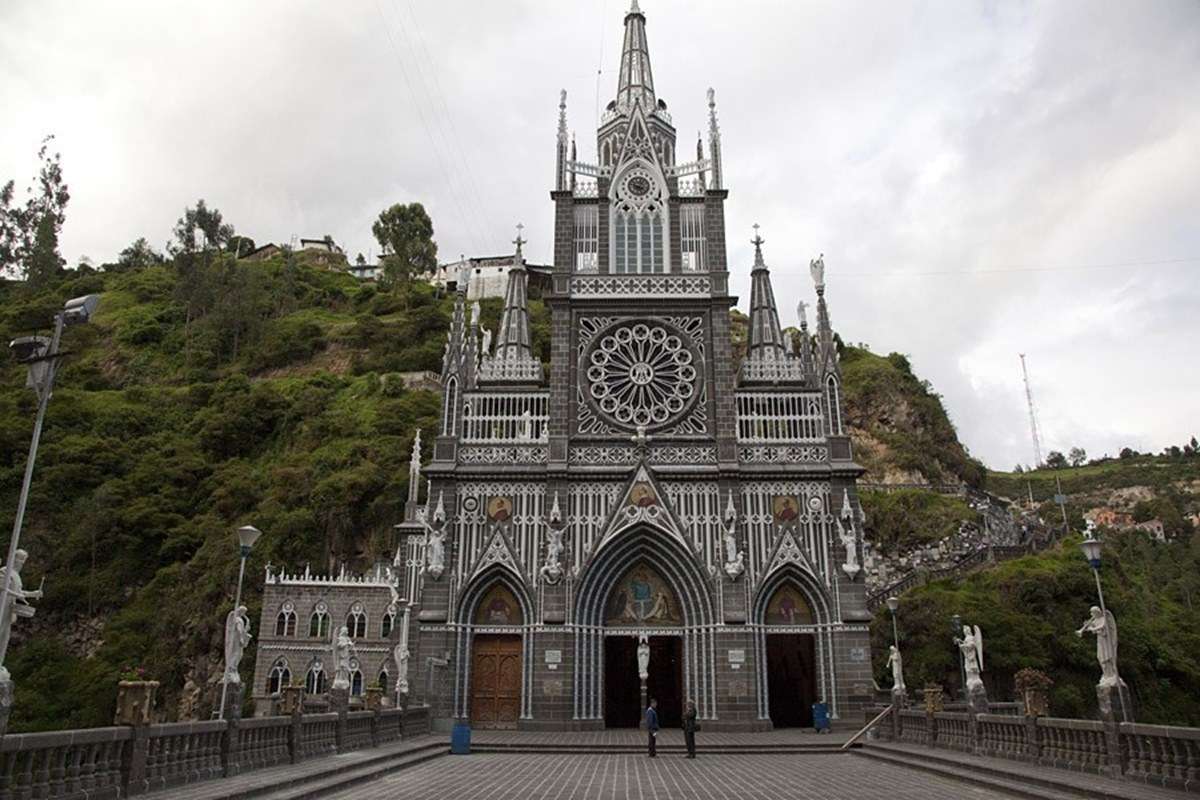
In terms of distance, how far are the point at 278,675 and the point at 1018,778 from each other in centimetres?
3765

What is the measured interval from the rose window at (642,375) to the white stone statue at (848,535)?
601cm

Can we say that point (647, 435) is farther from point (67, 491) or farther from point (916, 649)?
point (67, 491)

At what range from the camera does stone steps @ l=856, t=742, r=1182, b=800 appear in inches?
442

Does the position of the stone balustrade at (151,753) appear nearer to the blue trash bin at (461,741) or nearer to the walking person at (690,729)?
the blue trash bin at (461,741)

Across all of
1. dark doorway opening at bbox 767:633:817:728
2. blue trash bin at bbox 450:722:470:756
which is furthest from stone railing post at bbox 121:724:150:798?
dark doorway opening at bbox 767:633:817:728

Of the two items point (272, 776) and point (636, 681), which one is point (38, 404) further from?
point (636, 681)

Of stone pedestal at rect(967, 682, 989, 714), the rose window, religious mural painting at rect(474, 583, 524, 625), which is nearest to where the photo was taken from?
stone pedestal at rect(967, 682, 989, 714)

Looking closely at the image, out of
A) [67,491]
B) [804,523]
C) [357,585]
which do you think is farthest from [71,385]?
[804,523]

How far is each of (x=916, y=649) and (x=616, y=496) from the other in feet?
53.2

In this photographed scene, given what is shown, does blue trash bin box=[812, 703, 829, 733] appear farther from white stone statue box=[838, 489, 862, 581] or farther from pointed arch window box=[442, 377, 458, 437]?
pointed arch window box=[442, 377, 458, 437]

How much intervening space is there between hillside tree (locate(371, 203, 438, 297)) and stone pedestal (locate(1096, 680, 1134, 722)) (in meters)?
85.2

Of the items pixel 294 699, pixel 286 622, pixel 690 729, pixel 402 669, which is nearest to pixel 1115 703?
pixel 690 729

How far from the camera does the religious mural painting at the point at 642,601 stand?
27.6 metres

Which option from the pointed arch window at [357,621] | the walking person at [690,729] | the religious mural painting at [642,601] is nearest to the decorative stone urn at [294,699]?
the walking person at [690,729]
